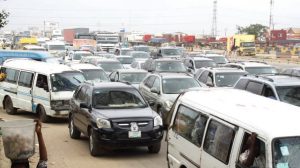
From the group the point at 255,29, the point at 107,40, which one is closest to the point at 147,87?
the point at 107,40

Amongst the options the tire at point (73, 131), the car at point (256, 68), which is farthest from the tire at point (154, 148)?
the car at point (256, 68)

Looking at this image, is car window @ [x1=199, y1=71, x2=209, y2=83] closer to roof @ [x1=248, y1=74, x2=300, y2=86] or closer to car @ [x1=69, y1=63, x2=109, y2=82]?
car @ [x1=69, y1=63, x2=109, y2=82]

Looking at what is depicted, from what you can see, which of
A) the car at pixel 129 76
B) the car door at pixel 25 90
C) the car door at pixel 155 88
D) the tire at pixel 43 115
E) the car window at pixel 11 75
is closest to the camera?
the car door at pixel 155 88

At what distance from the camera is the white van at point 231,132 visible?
5281 mm

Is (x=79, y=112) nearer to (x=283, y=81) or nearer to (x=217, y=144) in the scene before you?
(x=283, y=81)

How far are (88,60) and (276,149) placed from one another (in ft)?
79.3

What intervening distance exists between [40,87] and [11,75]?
224 centimetres

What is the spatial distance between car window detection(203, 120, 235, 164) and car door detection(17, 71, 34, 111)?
11.2m

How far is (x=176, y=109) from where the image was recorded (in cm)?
830

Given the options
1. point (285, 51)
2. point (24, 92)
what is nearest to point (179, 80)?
point (24, 92)

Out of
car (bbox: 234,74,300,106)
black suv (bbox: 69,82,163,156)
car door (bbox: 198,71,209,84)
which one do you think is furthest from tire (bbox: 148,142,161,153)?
car door (bbox: 198,71,209,84)

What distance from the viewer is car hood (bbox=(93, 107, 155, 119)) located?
11003 mm

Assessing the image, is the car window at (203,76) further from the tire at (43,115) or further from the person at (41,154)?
the person at (41,154)

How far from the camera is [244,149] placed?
5754 mm
